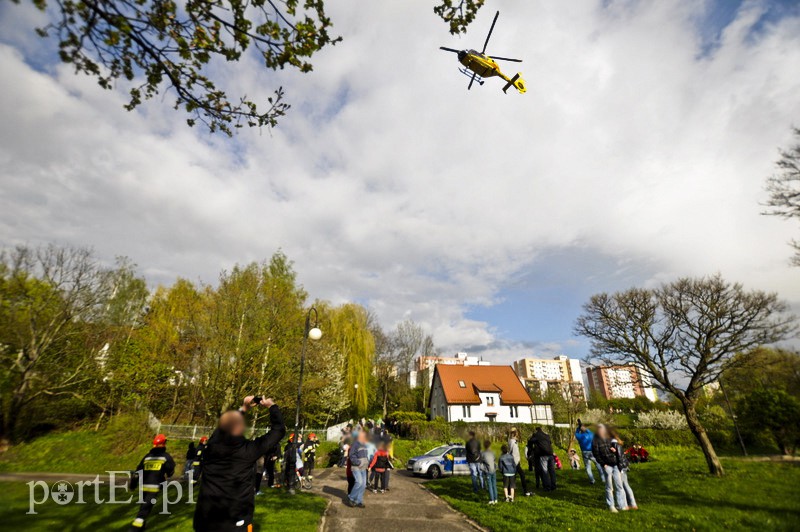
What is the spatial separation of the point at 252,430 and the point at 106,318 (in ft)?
34.3

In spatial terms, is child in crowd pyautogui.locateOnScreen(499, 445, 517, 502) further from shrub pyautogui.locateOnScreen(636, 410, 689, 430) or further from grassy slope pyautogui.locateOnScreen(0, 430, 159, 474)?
shrub pyautogui.locateOnScreen(636, 410, 689, 430)

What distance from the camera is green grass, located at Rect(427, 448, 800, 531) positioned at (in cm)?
427

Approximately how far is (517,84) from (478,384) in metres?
38.0

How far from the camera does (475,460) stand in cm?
1154

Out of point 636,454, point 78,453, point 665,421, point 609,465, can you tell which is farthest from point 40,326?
point 665,421

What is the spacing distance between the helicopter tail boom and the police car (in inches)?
664

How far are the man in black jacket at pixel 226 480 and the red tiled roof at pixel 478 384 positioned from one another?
41106 mm

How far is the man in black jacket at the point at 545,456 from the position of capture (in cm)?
1103

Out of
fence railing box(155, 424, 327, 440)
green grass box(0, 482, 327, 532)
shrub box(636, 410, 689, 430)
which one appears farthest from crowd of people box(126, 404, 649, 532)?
shrub box(636, 410, 689, 430)

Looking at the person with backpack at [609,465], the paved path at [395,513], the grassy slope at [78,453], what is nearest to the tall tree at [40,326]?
the grassy slope at [78,453]

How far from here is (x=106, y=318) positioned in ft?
62.4

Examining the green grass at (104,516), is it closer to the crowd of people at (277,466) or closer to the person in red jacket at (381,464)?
the crowd of people at (277,466)
